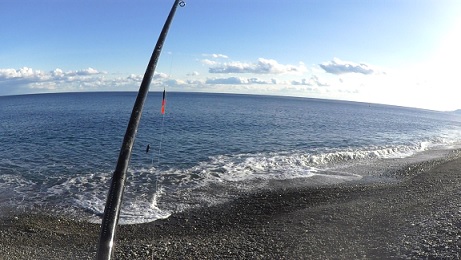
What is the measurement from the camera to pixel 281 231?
568 inches

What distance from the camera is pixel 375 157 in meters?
35.3

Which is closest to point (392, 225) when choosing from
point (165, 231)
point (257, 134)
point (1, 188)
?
point (165, 231)

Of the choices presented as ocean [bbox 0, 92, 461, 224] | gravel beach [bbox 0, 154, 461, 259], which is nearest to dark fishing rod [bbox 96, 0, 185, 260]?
gravel beach [bbox 0, 154, 461, 259]

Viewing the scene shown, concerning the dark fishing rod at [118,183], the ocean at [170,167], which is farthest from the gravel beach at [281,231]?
the dark fishing rod at [118,183]

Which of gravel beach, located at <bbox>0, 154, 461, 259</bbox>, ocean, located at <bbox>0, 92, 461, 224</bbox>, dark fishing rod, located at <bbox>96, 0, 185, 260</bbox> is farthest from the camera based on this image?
ocean, located at <bbox>0, 92, 461, 224</bbox>

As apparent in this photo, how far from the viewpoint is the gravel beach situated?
39.4 feet

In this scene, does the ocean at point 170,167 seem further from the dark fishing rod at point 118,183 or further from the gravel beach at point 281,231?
the dark fishing rod at point 118,183

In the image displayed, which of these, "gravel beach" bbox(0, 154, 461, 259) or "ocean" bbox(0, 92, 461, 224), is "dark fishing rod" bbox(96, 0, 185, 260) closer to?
"gravel beach" bbox(0, 154, 461, 259)

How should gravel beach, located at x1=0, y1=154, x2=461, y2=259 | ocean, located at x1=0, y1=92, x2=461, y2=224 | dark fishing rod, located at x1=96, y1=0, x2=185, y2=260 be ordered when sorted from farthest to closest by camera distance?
ocean, located at x1=0, y1=92, x2=461, y2=224 < gravel beach, located at x1=0, y1=154, x2=461, y2=259 < dark fishing rod, located at x1=96, y1=0, x2=185, y2=260

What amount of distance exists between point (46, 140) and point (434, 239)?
132ft

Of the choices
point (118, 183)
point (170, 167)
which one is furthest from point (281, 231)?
point (170, 167)

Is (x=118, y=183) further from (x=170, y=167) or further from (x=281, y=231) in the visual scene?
(x=170, y=167)

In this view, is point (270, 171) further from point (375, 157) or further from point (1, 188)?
point (1, 188)

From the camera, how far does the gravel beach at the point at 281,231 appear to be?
1200cm
